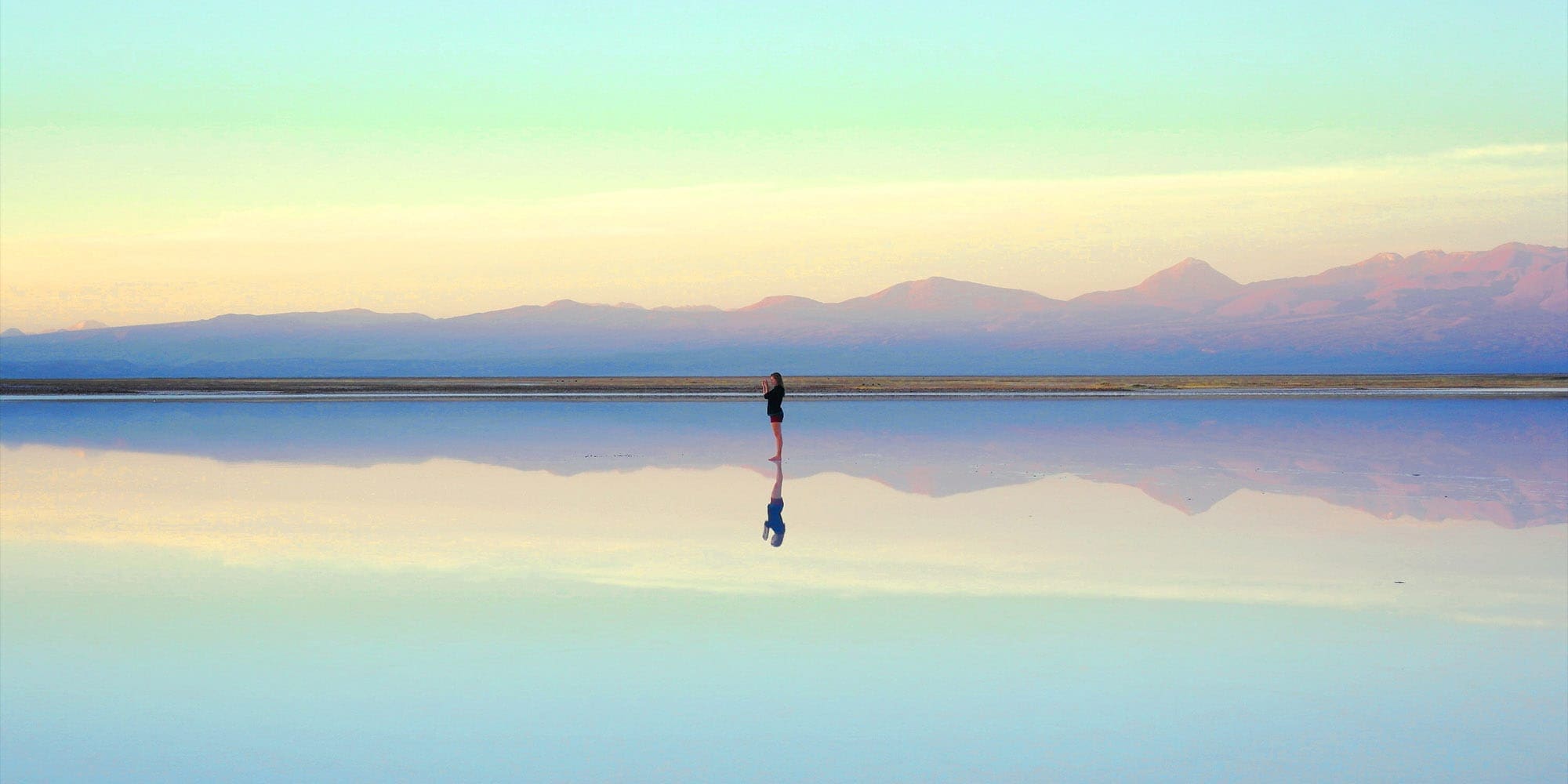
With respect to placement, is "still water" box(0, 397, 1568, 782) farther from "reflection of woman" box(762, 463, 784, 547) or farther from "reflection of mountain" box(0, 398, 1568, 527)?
"reflection of mountain" box(0, 398, 1568, 527)

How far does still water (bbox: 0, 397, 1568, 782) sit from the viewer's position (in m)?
5.48

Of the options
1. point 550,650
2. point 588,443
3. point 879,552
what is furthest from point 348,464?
point 550,650

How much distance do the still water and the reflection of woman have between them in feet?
0.27

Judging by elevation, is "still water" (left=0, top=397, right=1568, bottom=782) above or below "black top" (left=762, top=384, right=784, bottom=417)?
below

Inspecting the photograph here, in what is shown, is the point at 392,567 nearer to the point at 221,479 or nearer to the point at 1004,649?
the point at 1004,649

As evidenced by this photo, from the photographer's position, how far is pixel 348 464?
18375mm

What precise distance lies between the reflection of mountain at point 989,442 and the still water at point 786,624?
0.25 meters

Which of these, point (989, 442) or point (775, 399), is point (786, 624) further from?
point (989, 442)

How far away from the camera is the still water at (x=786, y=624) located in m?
5.48

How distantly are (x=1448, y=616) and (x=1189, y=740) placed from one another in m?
3.45

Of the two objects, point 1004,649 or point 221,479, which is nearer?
point 1004,649

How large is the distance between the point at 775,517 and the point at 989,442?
1134 cm

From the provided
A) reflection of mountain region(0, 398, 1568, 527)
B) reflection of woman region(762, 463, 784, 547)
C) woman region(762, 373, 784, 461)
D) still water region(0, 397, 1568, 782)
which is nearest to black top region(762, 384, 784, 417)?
woman region(762, 373, 784, 461)

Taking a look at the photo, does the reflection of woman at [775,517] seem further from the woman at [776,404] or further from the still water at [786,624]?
the woman at [776,404]
